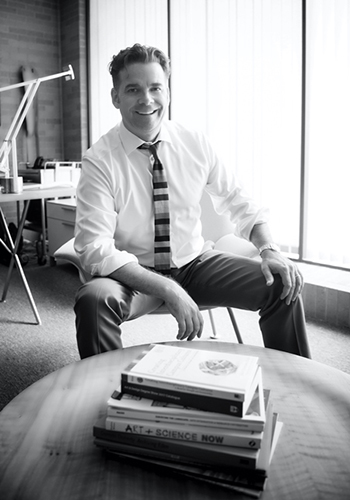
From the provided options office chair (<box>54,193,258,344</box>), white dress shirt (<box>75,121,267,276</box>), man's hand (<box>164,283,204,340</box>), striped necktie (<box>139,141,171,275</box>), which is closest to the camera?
man's hand (<box>164,283,204,340</box>)

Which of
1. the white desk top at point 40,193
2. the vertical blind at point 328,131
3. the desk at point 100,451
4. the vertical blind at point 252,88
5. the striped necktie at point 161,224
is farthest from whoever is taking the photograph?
the vertical blind at point 252,88

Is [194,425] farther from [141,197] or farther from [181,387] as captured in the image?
[141,197]

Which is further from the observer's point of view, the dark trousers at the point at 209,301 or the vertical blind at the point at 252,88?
the vertical blind at the point at 252,88

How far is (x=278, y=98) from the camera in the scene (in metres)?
3.48

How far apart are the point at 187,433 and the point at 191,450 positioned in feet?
0.08

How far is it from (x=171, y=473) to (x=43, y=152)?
16.9ft

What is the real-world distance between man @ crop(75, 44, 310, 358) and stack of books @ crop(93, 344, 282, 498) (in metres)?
0.67

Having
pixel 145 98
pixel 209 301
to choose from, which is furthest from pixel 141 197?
pixel 209 301

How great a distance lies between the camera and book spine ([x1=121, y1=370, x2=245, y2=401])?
752 millimetres

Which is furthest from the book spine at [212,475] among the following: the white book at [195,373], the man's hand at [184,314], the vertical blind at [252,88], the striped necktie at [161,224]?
the vertical blind at [252,88]

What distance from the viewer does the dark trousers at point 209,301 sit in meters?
1.48

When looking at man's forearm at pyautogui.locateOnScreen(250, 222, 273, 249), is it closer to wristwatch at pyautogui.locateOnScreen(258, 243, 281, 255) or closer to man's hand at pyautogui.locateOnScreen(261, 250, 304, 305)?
wristwatch at pyautogui.locateOnScreen(258, 243, 281, 255)

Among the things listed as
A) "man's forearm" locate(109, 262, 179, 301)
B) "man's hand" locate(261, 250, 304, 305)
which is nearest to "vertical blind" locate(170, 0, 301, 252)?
"man's hand" locate(261, 250, 304, 305)

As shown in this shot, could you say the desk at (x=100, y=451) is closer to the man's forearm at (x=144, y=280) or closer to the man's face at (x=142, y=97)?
the man's forearm at (x=144, y=280)
